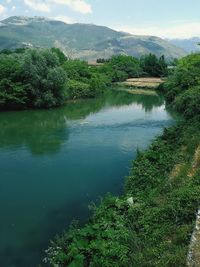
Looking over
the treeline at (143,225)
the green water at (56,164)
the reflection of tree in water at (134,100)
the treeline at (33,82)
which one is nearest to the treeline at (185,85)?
the green water at (56,164)

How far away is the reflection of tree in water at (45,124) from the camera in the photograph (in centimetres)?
3338

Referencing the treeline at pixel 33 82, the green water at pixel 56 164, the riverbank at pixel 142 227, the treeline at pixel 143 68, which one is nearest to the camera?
the riverbank at pixel 142 227

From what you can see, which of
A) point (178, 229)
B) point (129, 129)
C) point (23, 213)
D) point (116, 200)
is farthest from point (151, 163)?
point (129, 129)

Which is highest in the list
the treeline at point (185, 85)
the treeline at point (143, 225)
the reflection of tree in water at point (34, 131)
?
the treeline at point (185, 85)

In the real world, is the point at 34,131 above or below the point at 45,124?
below

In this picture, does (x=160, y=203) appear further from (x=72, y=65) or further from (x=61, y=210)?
(x=72, y=65)

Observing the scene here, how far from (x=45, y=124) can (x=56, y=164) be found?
1513 cm

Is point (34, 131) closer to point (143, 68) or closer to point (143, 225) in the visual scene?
point (143, 225)

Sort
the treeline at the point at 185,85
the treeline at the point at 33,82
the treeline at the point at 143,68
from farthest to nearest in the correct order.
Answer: the treeline at the point at 143,68, the treeline at the point at 33,82, the treeline at the point at 185,85

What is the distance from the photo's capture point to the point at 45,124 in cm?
4147

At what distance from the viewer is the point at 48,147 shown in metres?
31.8

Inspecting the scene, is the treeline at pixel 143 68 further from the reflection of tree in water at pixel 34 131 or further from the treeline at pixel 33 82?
the reflection of tree in water at pixel 34 131

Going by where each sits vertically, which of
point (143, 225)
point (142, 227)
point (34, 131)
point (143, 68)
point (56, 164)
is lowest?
point (34, 131)

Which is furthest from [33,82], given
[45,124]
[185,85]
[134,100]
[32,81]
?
[185,85]
